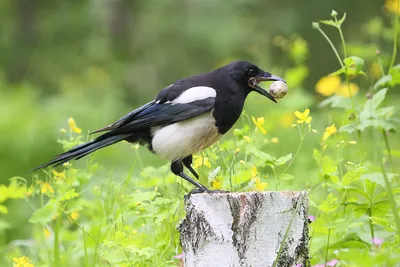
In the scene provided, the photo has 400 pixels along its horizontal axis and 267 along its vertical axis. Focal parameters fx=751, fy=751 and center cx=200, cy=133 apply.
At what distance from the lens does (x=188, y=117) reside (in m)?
3.03

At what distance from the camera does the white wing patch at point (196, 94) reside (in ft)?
9.90

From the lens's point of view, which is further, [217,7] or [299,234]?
[217,7]

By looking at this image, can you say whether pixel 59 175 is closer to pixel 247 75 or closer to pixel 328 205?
pixel 247 75

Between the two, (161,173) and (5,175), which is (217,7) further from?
(161,173)

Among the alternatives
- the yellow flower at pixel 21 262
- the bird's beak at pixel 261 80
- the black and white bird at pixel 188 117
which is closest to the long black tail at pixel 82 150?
the black and white bird at pixel 188 117

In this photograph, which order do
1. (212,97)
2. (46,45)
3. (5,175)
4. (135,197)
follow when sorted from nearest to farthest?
(135,197) < (212,97) < (5,175) < (46,45)

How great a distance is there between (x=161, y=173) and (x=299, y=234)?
36.9 inches

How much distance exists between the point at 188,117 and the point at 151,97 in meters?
10.1

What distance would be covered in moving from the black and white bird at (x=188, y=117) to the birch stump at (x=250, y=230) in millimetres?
515

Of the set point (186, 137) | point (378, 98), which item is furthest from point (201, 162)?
point (378, 98)

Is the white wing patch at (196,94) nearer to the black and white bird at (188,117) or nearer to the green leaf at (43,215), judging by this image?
the black and white bird at (188,117)

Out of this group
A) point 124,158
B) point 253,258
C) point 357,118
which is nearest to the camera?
point 253,258

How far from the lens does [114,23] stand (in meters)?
14.3

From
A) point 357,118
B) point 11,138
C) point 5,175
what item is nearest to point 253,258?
point 357,118
